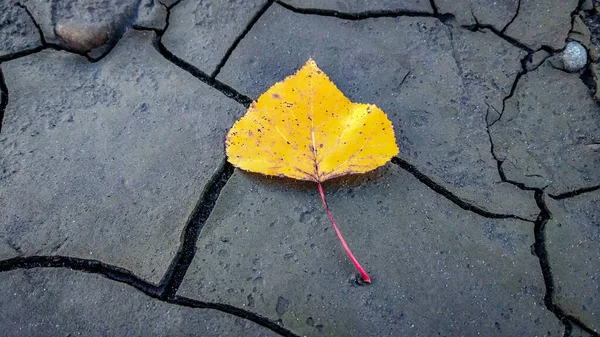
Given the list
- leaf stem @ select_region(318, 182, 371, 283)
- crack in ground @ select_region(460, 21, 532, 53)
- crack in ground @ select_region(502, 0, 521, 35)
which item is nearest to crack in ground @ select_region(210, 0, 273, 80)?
leaf stem @ select_region(318, 182, 371, 283)

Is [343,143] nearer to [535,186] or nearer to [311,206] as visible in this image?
[311,206]

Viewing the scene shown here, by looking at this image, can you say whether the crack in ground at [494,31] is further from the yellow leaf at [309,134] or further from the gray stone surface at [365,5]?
the yellow leaf at [309,134]

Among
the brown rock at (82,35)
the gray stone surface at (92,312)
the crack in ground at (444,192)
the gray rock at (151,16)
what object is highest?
the gray rock at (151,16)

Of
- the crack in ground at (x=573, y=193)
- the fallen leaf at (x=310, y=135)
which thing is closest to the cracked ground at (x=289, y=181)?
the crack in ground at (x=573, y=193)

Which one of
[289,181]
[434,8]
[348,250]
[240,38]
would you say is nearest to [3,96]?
[240,38]

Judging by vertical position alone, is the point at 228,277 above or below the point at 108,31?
below

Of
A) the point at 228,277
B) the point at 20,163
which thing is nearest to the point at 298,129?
the point at 228,277

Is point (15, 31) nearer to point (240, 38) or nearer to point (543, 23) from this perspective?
point (240, 38)
